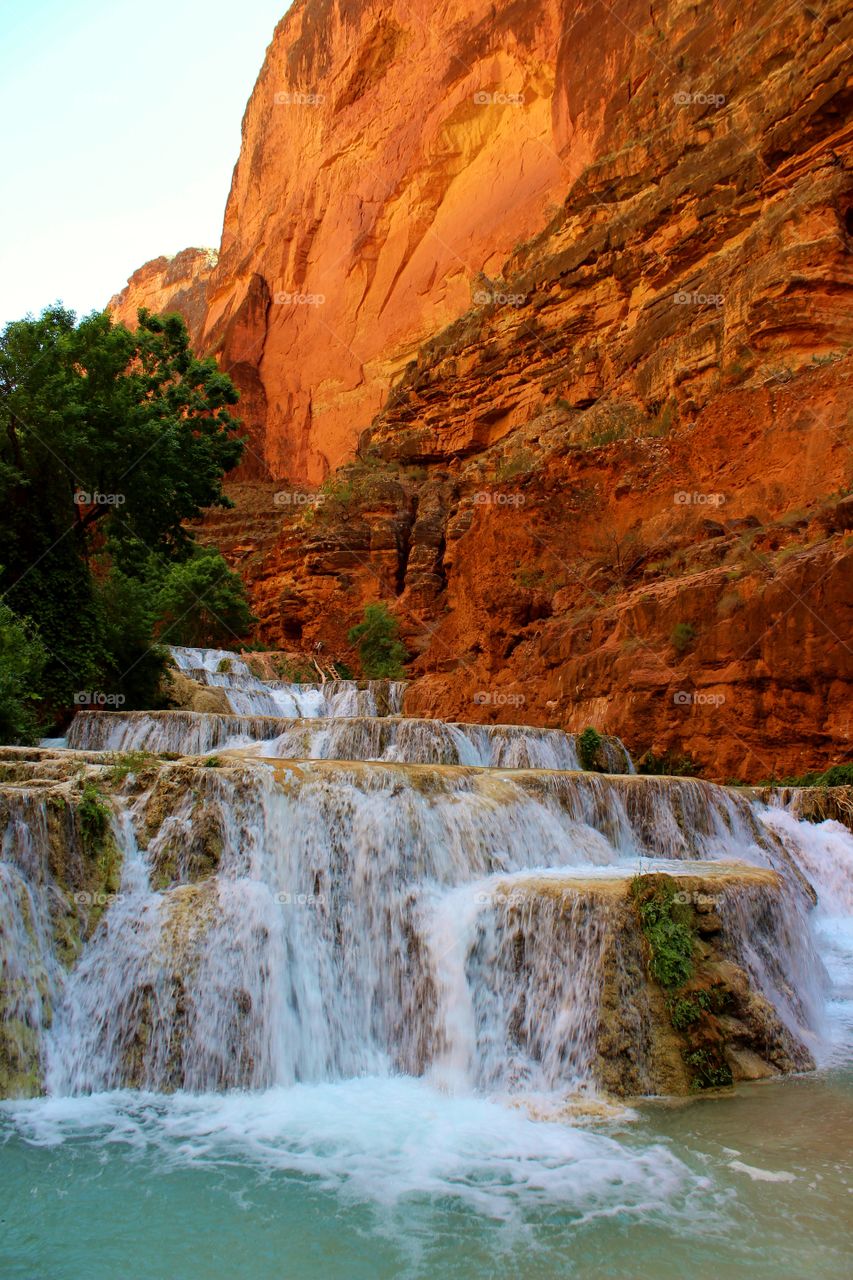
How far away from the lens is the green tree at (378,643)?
1029 inches

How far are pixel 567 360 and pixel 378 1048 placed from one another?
1081 inches

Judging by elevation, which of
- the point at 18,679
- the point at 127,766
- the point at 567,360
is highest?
the point at 567,360

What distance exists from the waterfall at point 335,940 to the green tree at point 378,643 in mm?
16868

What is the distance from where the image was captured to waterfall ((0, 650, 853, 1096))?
650 centimetres

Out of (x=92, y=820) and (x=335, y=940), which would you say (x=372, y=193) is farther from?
(x=335, y=940)

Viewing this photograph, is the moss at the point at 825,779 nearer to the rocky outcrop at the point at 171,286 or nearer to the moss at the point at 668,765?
the moss at the point at 668,765

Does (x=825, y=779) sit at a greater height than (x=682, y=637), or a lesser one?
lesser

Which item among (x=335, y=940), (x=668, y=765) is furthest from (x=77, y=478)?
(x=668, y=765)

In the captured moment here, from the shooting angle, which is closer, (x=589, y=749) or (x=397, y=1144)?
(x=397, y=1144)

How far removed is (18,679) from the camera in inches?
473

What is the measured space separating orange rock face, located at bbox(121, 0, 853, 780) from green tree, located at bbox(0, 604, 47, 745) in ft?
29.7

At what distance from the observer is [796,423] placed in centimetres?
1762

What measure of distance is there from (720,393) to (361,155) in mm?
38611

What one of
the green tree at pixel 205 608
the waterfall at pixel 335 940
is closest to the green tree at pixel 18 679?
the waterfall at pixel 335 940
